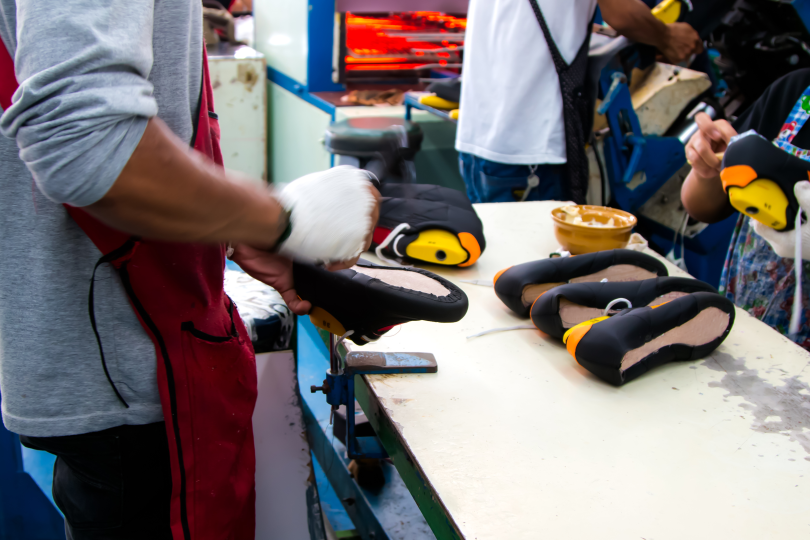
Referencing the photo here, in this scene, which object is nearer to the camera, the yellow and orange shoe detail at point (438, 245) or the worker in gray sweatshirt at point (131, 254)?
the worker in gray sweatshirt at point (131, 254)

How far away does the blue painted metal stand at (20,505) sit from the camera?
1.50 m

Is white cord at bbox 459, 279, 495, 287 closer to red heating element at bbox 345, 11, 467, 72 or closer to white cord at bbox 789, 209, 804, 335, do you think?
white cord at bbox 789, 209, 804, 335

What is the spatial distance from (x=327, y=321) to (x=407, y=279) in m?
0.15

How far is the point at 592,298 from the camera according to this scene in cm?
105

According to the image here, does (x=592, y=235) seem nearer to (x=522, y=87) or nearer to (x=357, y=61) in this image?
(x=522, y=87)

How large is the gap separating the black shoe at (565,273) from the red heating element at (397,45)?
6.27 feet

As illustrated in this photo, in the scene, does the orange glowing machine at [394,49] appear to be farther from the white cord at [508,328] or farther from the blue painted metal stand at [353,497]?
the white cord at [508,328]

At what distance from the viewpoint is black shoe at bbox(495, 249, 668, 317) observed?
3.66ft

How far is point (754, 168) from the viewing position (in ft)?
3.50

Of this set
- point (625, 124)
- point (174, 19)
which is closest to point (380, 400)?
point (174, 19)

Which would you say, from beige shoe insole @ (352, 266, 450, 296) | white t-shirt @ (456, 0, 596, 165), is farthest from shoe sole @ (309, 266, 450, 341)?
white t-shirt @ (456, 0, 596, 165)

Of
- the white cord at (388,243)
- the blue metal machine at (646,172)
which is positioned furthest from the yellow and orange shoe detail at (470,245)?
the blue metal machine at (646,172)

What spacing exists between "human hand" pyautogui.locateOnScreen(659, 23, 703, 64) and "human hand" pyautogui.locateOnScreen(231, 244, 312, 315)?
1.77 meters

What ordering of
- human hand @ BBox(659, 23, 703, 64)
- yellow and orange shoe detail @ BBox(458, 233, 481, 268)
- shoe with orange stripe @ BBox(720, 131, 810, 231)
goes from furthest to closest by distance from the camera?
human hand @ BBox(659, 23, 703, 64) → yellow and orange shoe detail @ BBox(458, 233, 481, 268) → shoe with orange stripe @ BBox(720, 131, 810, 231)
